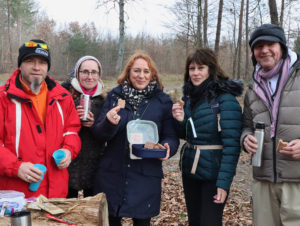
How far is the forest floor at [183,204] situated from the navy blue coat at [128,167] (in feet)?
7.10

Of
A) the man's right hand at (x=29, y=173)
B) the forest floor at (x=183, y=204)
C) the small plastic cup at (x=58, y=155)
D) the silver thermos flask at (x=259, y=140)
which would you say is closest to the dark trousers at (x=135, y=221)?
the small plastic cup at (x=58, y=155)

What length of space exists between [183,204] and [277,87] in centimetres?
354

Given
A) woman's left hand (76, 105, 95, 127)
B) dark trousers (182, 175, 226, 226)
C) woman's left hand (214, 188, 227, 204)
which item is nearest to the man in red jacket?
woman's left hand (76, 105, 95, 127)

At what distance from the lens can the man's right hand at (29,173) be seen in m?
2.21

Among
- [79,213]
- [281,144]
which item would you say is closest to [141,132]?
[79,213]

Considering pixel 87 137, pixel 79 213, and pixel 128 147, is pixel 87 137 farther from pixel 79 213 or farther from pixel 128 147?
pixel 79 213

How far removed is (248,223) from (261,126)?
289 cm

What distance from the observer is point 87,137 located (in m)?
3.07

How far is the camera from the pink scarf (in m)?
2.49

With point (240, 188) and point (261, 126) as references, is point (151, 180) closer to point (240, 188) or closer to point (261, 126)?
point (261, 126)

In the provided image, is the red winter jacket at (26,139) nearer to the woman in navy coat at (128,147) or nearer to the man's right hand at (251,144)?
the woman in navy coat at (128,147)

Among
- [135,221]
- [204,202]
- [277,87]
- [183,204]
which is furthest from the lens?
[183,204]

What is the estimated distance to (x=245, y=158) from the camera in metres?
8.62

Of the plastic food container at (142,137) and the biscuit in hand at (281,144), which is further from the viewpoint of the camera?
the plastic food container at (142,137)
